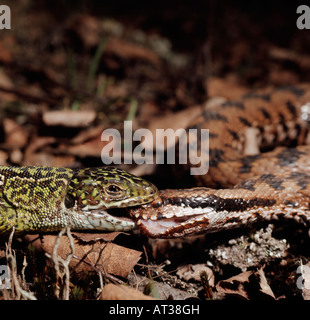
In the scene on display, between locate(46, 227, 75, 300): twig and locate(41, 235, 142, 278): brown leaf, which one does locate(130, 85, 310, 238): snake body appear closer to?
locate(41, 235, 142, 278): brown leaf

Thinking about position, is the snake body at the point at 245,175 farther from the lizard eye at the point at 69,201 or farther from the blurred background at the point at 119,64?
the blurred background at the point at 119,64

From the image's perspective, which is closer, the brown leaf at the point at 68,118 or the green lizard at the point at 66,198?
the green lizard at the point at 66,198

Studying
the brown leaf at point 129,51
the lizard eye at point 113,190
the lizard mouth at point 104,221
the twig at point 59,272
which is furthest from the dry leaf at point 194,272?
the brown leaf at point 129,51

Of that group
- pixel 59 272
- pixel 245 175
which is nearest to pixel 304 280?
pixel 245 175

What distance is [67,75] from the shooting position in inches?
377

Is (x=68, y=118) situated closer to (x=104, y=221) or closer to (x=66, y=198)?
(x=66, y=198)

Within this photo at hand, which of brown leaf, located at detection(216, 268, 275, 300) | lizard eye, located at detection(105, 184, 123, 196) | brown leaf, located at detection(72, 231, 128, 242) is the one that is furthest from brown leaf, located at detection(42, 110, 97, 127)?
brown leaf, located at detection(216, 268, 275, 300)

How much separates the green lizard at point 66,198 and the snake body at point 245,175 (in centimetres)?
26

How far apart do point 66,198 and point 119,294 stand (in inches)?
64.6

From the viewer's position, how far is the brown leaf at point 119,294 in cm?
377

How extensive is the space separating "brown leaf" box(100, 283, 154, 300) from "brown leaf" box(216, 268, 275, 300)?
100 centimetres
